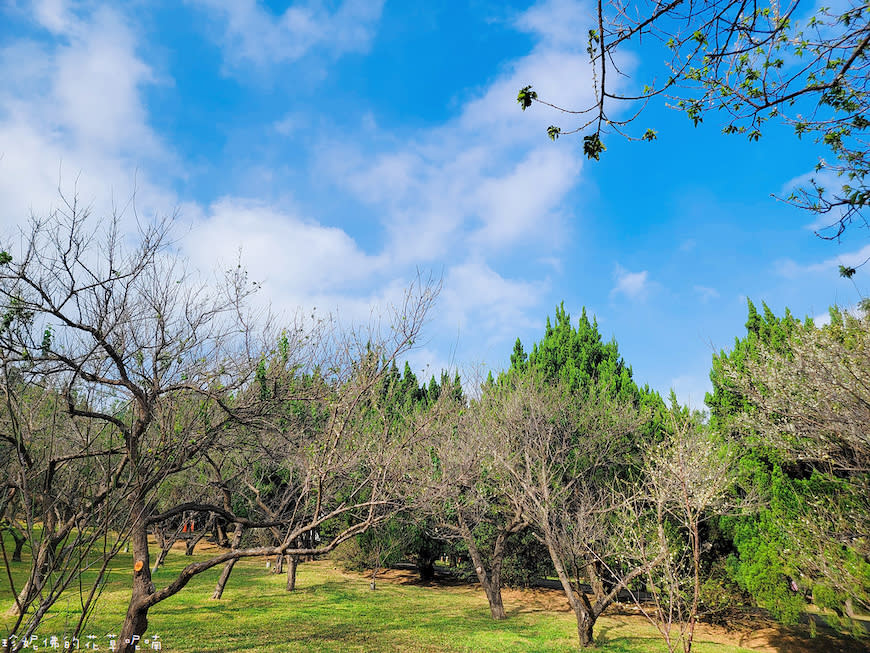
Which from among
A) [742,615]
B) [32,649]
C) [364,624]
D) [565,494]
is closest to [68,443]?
[32,649]

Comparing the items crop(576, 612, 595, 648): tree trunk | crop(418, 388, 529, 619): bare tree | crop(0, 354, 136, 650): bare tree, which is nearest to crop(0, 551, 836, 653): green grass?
crop(576, 612, 595, 648): tree trunk

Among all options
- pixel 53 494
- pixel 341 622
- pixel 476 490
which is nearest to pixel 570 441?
pixel 476 490

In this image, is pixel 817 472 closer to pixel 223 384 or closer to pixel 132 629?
pixel 223 384

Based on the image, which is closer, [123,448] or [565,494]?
[123,448]

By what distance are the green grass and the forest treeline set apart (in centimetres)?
95

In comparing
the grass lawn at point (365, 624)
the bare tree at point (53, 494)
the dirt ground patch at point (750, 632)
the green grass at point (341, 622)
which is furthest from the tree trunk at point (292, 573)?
the bare tree at point (53, 494)

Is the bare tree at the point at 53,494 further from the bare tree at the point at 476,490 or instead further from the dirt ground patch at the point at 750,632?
the dirt ground patch at the point at 750,632

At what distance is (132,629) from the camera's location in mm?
6930

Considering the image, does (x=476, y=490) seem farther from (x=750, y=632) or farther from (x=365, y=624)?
(x=750, y=632)

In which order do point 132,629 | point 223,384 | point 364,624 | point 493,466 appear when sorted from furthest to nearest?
1. point 493,466
2. point 364,624
3. point 223,384
4. point 132,629

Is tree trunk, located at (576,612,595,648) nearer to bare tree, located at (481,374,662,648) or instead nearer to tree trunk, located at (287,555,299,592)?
bare tree, located at (481,374,662,648)

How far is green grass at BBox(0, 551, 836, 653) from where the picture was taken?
9742 mm

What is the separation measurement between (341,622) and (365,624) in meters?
0.60

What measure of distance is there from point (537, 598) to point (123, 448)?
625 inches
